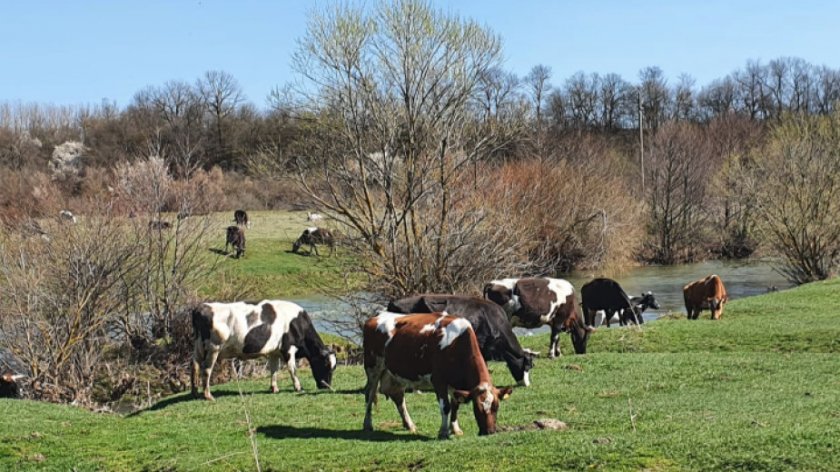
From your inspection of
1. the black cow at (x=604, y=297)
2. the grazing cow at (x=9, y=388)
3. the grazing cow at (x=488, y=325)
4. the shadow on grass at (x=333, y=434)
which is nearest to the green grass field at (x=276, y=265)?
the black cow at (x=604, y=297)

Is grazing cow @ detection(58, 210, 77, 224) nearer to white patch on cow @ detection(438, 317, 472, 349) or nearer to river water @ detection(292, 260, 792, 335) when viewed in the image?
river water @ detection(292, 260, 792, 335)

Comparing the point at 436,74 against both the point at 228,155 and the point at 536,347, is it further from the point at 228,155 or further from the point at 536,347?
the point at 228,155

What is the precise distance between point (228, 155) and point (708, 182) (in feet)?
140

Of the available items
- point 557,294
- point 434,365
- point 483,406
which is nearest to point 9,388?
point 557,294

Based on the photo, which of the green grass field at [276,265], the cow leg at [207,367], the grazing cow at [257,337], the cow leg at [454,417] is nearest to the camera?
the cow leg at [454,417]

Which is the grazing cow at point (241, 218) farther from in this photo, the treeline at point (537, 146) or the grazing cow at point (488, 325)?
the grazing cow at point (488, 325)

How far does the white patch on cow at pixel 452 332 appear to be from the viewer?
11.0 meters

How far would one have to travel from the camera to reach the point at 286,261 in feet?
157

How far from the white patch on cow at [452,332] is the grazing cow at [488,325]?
3.46 metres

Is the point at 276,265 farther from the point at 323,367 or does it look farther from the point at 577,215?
the point at 323,367

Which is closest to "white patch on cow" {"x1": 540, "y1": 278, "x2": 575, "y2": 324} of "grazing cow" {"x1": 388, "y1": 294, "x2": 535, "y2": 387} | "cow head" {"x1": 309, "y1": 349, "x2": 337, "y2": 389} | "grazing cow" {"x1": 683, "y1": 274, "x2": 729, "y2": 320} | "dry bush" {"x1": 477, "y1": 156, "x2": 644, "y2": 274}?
"grazing cow" {"x1": 388, "y1": 294, "x2": 535, "y2": 387}

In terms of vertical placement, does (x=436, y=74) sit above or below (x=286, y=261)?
above

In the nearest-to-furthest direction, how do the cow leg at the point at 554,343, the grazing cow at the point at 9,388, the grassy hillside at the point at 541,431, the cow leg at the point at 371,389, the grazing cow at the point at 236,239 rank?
the grassy hillside at the point at 541,431 < the cow leg at the point at 371,389 < the cow leg at the point at 554,343 < the grazing cow at the point at 9,388 < the grazing cow at the point at 236,239

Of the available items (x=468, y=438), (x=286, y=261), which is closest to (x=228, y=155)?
(x=286, y=261)
